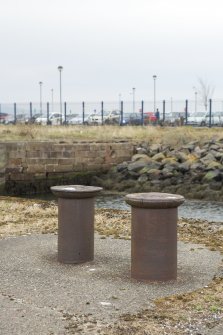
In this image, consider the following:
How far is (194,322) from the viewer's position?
17.8 feet

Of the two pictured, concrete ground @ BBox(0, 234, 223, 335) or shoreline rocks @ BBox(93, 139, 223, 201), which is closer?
concrete ground @ BBox(0, 234, 223, 335)

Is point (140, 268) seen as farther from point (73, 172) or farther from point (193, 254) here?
point (73, 172)

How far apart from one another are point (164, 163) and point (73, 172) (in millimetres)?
4166

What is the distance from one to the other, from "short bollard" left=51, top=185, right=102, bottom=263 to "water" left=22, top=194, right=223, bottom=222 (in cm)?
1086

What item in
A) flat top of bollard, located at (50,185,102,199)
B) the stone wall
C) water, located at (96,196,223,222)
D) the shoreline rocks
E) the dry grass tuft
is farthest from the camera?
the dry grass tuft

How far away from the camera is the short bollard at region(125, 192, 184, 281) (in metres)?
6.63

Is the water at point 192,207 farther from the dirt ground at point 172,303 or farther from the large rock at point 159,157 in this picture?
the dirt ground at point 172,303

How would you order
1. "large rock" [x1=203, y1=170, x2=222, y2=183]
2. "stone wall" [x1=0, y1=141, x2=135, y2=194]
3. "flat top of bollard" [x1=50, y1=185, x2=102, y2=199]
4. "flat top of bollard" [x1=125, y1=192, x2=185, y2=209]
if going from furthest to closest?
"large rock" [x1=203, y1=170, x2=222, y2=183], "stone wall" [x1=0, y1=141, x2=135, y2=194], "flat top of bollard" [x1=50, y1=185, x2=102, y2=199], "flat top of bollard" [x1=125, y1=192, x2=185, y2=209]

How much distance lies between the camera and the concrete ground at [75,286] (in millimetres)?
5441

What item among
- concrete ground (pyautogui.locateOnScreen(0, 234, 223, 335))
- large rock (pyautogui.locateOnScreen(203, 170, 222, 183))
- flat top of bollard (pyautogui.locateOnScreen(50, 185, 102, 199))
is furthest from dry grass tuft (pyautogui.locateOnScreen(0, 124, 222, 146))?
flat top of bollard (pyautogui.locateOnScreen(50, 185, 102, 199))

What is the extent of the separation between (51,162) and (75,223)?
18829 mm

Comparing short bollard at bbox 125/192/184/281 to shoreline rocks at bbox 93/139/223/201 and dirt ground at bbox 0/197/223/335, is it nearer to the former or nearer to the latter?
dirt ground at bbox 0/197/223/335

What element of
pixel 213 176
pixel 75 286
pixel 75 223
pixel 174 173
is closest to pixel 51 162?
pixel 174 173

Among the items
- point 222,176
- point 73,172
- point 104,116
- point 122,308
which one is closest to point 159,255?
point 122,308
